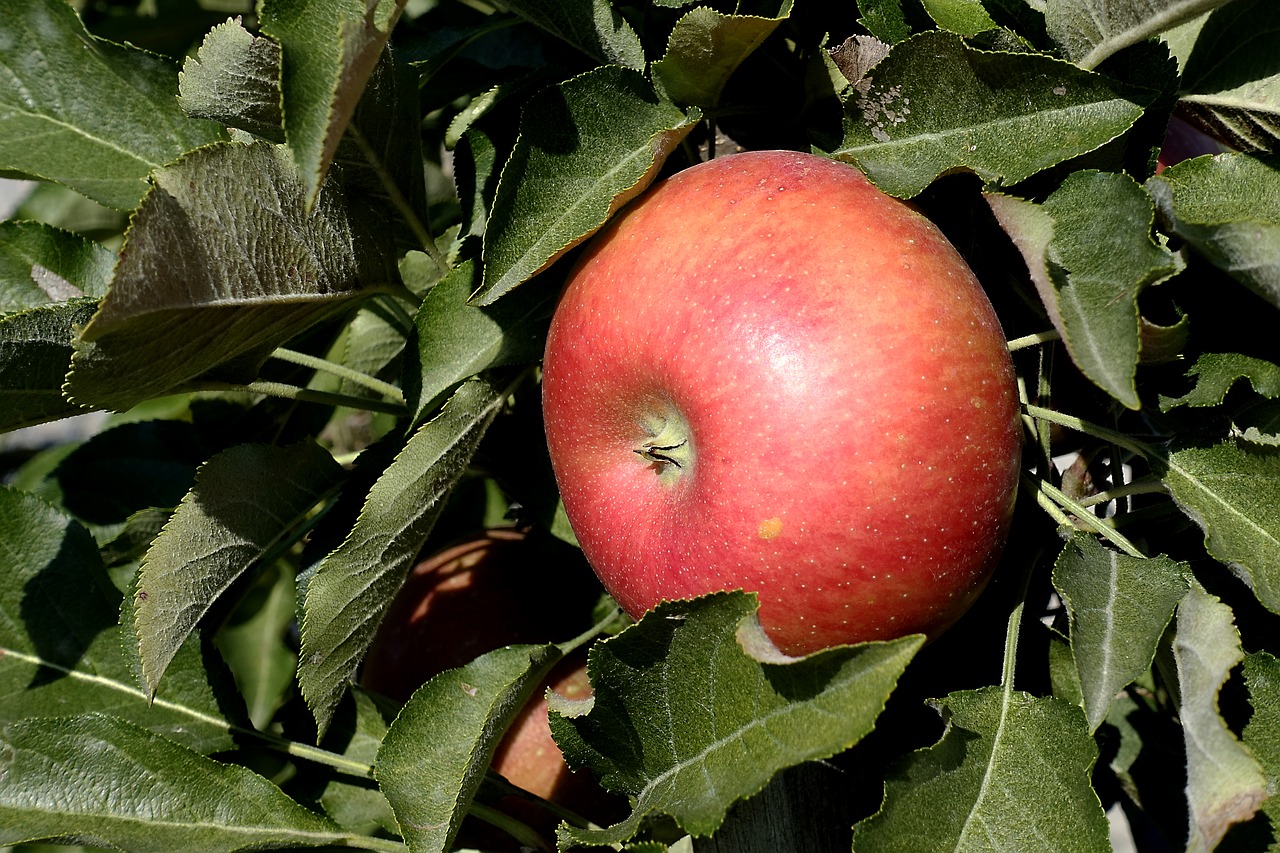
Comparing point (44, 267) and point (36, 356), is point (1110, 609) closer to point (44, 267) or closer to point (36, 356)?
point (36, 356)

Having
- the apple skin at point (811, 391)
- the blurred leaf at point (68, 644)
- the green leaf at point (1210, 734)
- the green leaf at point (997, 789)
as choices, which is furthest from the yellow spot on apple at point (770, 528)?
the blurred leaf at point (68, 644)

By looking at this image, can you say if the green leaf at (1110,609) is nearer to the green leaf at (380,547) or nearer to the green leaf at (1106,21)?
the green leaf at (1106,21)

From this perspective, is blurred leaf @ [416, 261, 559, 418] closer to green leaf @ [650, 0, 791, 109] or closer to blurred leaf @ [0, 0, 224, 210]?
green leaf @ [650, 0, 791, 109]

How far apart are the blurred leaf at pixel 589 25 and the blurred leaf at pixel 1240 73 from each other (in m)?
0.41

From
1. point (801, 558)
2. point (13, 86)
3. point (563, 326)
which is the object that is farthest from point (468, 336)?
point (13, 86)

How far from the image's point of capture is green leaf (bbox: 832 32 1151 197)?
665mm

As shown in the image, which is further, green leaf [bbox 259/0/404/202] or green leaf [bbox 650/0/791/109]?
green leaf [bbox 650/0/791/109]

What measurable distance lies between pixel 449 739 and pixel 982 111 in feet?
1.93

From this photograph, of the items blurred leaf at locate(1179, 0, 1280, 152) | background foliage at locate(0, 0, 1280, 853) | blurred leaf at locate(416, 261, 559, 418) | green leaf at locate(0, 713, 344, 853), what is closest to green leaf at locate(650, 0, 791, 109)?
background foliage at locate(0, 0, 1280, 853)

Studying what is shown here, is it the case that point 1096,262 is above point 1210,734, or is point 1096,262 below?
above

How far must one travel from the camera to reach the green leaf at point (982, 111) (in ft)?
2.18

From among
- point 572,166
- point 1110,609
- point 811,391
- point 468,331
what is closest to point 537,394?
point 468,331

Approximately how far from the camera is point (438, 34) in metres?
0.95

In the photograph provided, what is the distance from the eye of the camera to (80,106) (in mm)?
894
